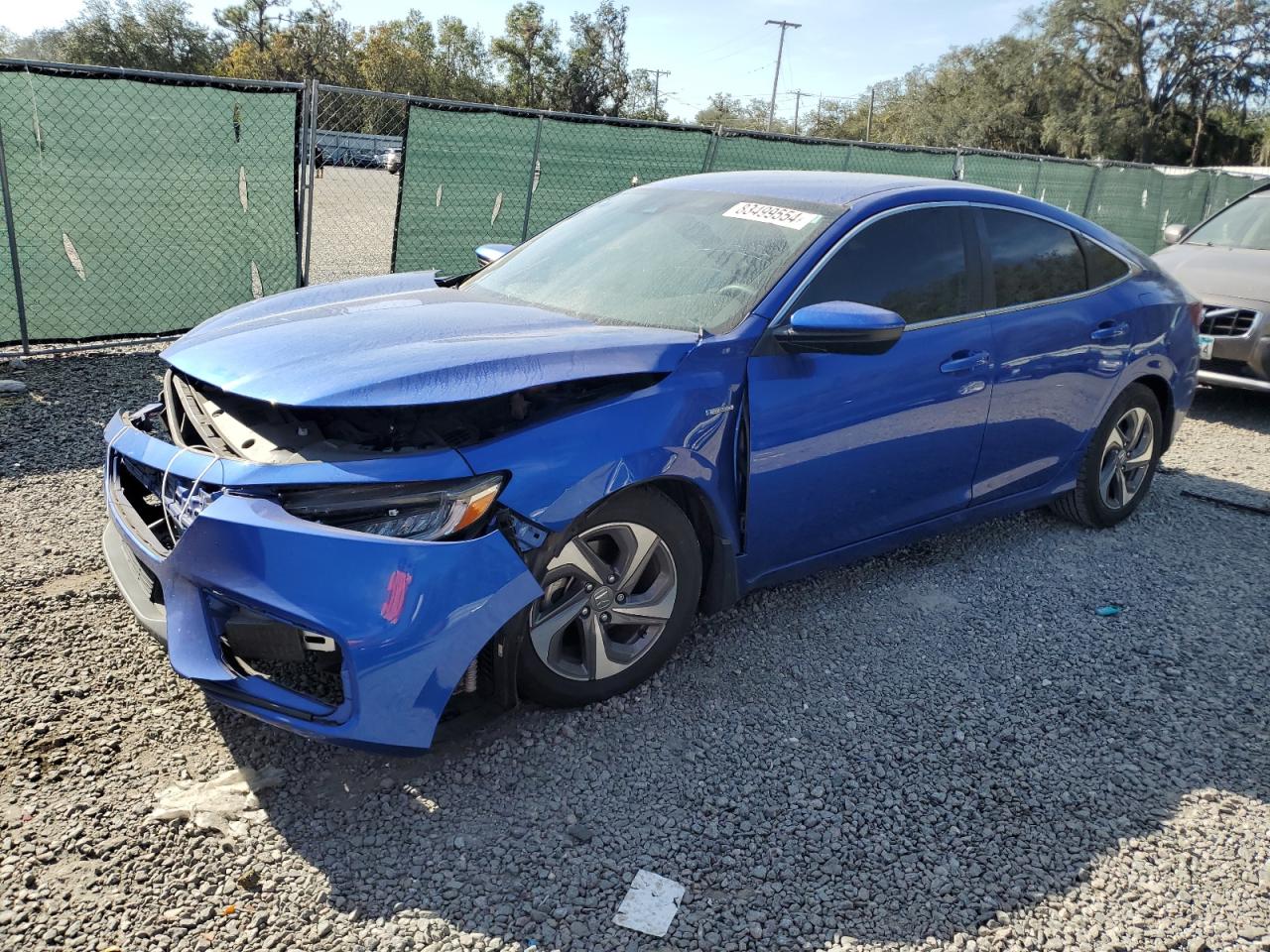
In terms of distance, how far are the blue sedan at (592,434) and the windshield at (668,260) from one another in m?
0.02

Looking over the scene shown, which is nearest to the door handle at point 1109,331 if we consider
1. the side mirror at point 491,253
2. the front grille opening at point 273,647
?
the side mirror at point 491,253

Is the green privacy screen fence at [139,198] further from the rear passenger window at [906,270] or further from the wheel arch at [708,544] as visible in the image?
the wheel arch at [708,544]

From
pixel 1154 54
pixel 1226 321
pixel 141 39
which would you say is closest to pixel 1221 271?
pixel 1226 321

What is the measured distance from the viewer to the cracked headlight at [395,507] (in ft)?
8.18

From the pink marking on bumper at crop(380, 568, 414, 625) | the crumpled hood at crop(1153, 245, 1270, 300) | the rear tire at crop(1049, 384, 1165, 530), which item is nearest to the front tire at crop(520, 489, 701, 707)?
the pink marking on bumper at crop(380, 568, 414, 625)

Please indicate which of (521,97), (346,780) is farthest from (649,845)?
(521,97)

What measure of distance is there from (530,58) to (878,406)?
81329 millimetres

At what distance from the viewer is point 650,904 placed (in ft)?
7.89

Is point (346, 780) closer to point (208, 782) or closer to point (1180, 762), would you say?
point (208, 782)

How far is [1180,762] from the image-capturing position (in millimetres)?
3125

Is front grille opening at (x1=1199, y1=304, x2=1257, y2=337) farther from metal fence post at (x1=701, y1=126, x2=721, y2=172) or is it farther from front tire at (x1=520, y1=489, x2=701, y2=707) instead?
front tire at (x1=520, y1=489, x2=701, y2=707)

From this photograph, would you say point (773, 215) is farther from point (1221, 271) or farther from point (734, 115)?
point (734, 115)

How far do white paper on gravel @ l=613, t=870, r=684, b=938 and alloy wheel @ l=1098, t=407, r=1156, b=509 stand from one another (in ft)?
11.4

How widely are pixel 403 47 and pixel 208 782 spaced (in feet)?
267
